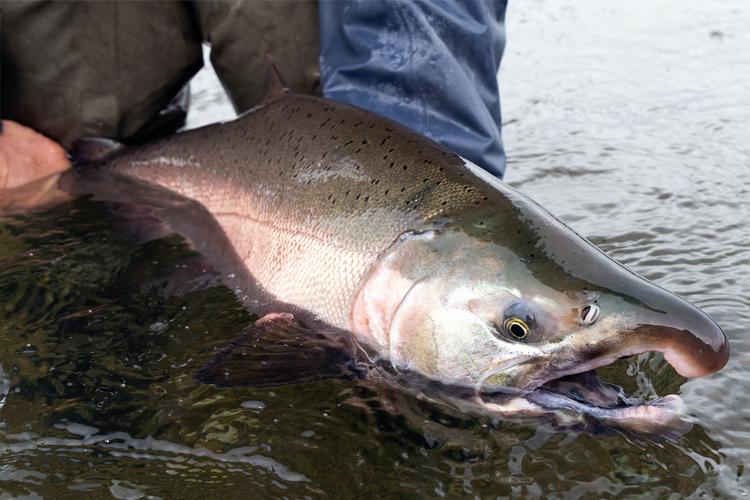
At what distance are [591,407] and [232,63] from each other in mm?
2378

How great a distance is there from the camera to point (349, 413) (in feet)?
5.80

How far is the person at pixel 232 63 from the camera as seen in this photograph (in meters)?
2.50

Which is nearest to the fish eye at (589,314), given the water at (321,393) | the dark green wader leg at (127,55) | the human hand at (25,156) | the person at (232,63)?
the water at (321,393)

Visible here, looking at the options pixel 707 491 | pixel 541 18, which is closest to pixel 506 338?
pixel 707 491

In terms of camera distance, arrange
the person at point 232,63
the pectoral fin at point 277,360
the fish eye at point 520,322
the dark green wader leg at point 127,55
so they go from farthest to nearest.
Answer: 1. the dark green wader leg at point 127,55
2. the person at point 232,63
3. the pectoral fin at point 277,360
4. the fish eye at point 520,322

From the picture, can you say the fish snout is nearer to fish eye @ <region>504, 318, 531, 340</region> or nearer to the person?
fish eye @ <region>504, 318, 531, 340</region>

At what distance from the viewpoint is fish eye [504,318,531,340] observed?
1.54m

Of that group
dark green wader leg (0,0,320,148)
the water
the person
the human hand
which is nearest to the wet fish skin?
the water

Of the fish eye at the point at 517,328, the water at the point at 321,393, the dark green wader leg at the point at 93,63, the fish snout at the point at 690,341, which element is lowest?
the water at the point at 321,393

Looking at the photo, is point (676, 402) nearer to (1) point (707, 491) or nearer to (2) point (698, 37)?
(1) point (707, 491)

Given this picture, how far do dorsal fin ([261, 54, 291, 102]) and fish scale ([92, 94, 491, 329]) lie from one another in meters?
0.04

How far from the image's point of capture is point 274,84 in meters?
2.52

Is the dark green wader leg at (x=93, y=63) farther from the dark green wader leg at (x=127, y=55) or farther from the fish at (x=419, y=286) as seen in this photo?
the fish at (x=419, y=286)

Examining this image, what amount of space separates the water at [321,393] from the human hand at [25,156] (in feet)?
0.97
